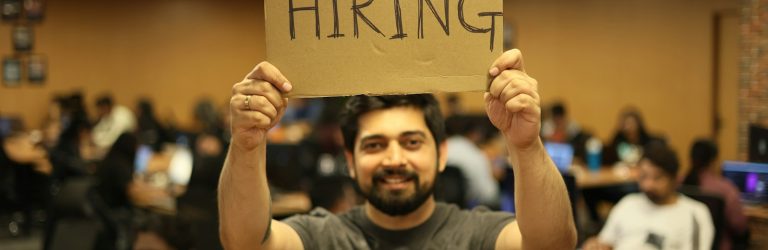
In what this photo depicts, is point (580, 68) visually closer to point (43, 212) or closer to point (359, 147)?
point (43, 212)

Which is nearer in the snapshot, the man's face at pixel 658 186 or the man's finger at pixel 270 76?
the man's finger at pixel 270 76

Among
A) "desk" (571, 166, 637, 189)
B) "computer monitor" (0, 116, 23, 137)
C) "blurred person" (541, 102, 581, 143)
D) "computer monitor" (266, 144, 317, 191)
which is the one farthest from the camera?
"computer monitor" (0, 116, 23, 137)

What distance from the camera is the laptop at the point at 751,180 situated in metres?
6.00

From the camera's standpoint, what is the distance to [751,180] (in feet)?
19.8

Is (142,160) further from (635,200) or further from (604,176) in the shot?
(635,200)

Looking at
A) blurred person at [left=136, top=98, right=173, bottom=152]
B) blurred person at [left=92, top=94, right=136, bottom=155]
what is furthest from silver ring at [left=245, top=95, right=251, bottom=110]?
blurred person at [left=92, top=94, right=136, bottom=155]

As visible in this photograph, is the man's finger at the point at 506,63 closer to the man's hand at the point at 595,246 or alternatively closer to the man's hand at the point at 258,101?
the man's hand at the point at 258,101

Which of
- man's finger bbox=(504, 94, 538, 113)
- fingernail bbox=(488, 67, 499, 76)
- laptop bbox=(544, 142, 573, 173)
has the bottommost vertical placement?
laptop bbox=(544, 142, 573, 173)

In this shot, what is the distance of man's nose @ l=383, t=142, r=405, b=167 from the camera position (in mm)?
2502

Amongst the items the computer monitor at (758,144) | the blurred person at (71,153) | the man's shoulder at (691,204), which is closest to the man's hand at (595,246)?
the man's shoulder at (691,204)

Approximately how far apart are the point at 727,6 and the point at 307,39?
9925mm

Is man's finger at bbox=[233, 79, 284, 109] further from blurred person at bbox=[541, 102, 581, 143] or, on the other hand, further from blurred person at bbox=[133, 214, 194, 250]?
blurred person at bbox=[541, 102, 581, 143]

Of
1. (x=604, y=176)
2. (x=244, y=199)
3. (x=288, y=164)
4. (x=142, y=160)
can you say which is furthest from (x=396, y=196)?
(x=142, y=160)

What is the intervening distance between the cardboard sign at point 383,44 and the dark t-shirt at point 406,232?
528 millimetres
